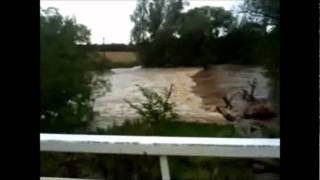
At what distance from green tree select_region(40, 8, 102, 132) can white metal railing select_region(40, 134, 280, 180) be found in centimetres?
7

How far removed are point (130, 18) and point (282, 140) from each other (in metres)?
0.70

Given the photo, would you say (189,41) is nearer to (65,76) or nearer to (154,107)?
(154,107)

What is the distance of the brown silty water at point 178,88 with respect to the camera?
3.67ft

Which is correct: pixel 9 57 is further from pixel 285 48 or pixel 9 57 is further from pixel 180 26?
pixel 180 26

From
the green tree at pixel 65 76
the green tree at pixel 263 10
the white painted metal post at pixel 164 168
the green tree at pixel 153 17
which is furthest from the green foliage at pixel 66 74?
the green tree at pixel 263 10

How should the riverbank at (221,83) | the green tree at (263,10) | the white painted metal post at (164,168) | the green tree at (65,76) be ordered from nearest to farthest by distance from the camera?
the green tree at (263,10) → the green tree at (65,76) → the riverbank at (221,83) → the white painted metal post at (164,168)

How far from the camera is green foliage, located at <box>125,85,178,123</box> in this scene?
1116mm

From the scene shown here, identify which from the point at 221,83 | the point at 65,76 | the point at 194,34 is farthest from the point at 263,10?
the point at 65,76

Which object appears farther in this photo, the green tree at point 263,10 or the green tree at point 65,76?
the green tree at point 65,76

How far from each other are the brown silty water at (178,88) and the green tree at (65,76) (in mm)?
70

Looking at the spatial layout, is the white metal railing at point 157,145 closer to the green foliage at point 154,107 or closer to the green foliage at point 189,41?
the green foliage at point 154,107

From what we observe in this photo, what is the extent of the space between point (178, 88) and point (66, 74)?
1.08ft

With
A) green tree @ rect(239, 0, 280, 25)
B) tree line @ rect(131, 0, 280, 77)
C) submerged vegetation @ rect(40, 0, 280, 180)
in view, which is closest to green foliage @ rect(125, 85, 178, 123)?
submerged vegetation @ rect(40, 0, 280, 180)

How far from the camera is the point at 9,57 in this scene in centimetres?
60
